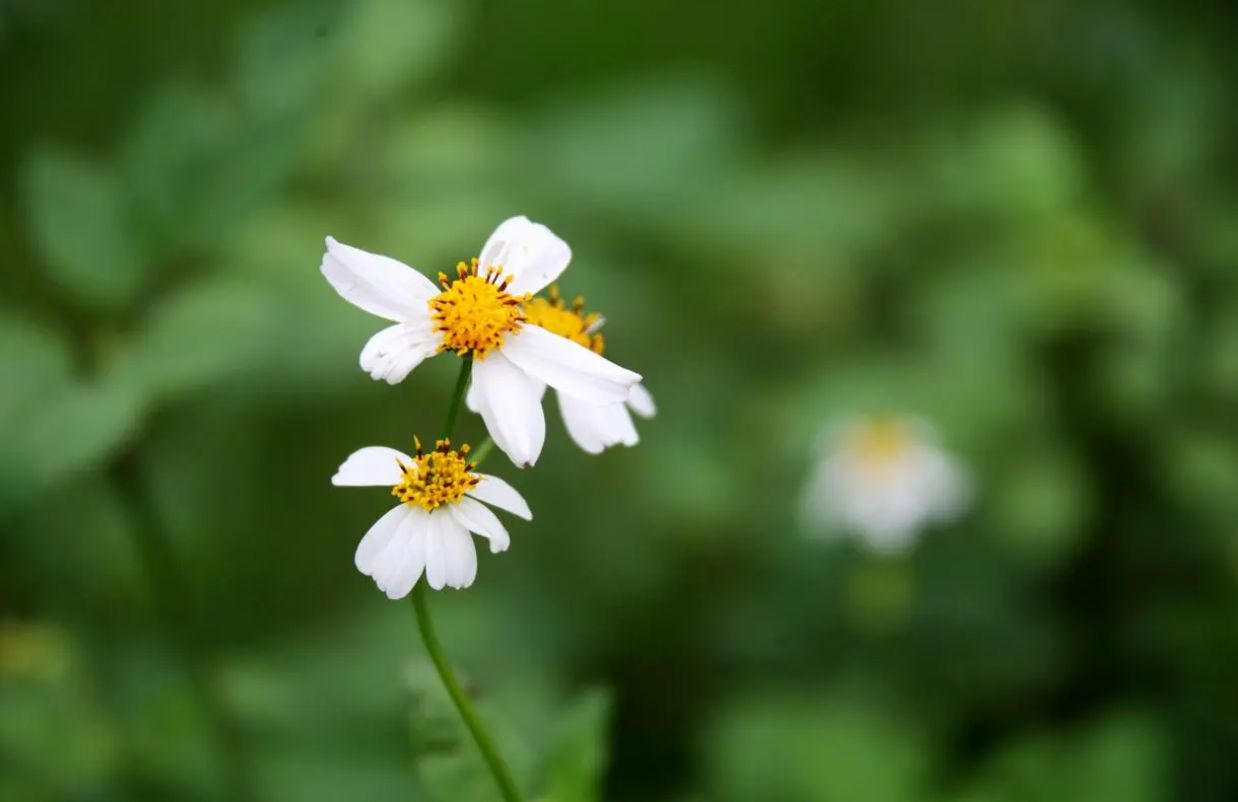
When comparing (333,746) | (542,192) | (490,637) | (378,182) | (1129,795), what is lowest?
(1129,795)

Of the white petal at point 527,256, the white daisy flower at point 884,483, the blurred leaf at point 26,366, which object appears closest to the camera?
the white petal at point 527,256

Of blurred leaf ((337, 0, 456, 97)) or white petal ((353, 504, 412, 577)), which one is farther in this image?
blurred leaf ((337, 0, 456, 97))

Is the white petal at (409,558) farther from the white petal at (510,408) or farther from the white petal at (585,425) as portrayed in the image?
the white petal at (585,425)

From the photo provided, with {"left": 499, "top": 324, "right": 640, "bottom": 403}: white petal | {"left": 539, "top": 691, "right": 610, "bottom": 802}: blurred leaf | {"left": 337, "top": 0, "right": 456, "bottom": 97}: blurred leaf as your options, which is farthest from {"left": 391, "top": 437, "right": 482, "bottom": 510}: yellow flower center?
{"left": 337, "top": 0, "right": 456, "bottom": 97}: blurred leaf

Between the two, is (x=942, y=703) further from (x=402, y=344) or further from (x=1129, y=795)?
(x=402, y=344)

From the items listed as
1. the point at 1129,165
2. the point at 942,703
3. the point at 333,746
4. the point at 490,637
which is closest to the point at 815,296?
the point at 1129,165

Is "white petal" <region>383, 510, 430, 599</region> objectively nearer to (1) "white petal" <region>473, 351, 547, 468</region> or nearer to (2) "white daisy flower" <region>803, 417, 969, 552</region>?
(1) "white petal" <region>473, 351, 547, 468</region>

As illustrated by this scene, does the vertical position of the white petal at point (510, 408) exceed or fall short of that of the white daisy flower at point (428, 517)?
it exceeds it

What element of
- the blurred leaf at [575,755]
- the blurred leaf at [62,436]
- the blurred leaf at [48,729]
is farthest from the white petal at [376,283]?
the blurred leaf at [48,729]
